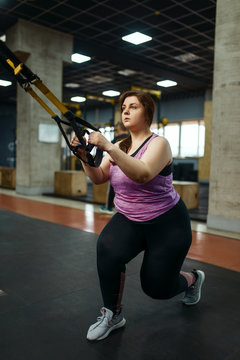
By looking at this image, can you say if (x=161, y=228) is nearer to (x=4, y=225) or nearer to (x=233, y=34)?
(x=4, y=225)

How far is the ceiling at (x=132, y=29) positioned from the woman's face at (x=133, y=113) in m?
5.09

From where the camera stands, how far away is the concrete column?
3.78 metres

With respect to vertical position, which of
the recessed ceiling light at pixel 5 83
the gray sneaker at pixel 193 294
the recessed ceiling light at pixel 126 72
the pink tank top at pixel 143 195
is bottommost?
the gray sneaker at pixel 193 294

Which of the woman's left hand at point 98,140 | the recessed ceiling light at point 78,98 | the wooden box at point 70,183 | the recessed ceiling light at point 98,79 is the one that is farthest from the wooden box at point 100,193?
the recessed ceiling light at point 78,98

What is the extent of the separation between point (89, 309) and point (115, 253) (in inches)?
21.7

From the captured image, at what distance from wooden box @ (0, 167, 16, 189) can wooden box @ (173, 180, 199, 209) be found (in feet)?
16.1

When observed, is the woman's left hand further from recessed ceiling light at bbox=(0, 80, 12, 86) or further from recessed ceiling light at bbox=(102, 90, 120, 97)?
recessed ceiling light at bbox=(102, 90, 120, 97)

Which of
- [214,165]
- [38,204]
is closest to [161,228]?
[214,165]

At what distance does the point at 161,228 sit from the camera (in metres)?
1.54

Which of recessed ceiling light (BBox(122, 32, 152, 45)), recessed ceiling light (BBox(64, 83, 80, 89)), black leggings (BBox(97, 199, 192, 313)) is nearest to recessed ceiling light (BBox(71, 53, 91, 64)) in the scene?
recessed ceiling light (BBox(122, 32, 152, 45))

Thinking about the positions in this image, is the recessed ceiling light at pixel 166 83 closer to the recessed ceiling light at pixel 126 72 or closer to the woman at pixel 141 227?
the recessed ceiling light at pixel 126 72

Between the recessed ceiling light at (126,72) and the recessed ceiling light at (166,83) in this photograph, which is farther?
the recessed ceiling light at (166,83)

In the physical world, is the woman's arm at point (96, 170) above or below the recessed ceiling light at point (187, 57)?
below

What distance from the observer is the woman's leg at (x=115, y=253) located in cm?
152
